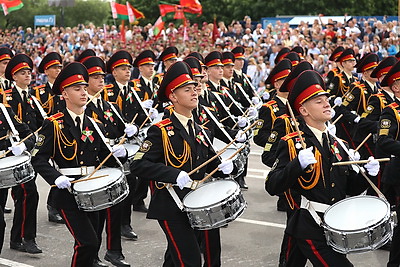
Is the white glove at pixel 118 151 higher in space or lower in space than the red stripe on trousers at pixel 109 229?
higher

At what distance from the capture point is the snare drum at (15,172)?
7102 millimetres

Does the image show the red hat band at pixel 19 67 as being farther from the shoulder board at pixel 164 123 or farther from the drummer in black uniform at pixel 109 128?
the shoulder board at pixel 164 123

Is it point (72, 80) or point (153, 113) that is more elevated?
point (72, 80)

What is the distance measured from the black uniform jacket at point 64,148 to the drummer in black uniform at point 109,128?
2.65 ft

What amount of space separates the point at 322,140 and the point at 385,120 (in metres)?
1.72

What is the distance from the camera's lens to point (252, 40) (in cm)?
2245

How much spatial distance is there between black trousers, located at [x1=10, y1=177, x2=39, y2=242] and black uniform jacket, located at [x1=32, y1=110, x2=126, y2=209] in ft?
5.23

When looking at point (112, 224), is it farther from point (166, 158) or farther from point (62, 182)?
point (166, 158)

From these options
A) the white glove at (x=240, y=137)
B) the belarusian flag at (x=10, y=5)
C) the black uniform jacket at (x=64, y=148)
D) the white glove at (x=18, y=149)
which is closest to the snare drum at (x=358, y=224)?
the black uniform jacket at (x=64, y=148)

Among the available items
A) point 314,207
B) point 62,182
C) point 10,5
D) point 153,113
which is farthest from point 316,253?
point 10,5

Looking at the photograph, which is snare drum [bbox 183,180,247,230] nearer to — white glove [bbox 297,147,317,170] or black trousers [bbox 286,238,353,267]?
black trousers [bbox 286,238,353,267]

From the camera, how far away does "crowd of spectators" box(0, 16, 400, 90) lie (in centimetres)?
1866

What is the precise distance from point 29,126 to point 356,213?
206 inches

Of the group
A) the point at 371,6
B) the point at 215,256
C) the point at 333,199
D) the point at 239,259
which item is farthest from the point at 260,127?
the point at 371,6
